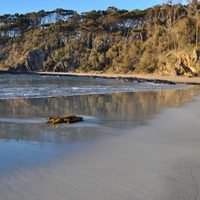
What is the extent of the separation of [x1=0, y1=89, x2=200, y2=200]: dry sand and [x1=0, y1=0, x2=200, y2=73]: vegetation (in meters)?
30.5

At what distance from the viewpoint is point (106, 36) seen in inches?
2090

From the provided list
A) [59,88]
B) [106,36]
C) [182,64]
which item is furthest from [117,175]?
[106,36]

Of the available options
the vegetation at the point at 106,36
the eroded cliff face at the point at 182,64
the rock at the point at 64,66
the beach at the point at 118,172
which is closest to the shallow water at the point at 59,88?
the beach at the point at 118,172

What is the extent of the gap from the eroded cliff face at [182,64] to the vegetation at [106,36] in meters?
2.00

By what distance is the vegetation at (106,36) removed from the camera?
37.0 meters

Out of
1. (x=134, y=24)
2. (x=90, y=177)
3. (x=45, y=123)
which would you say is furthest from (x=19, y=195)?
(x=134, y=24)

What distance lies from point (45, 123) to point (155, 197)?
11.2ft

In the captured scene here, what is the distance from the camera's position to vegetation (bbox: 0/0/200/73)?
37.0m

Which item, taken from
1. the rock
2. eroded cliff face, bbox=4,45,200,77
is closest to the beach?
eroded cliff face, bbox=4,45,200,77

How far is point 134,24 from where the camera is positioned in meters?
57.2

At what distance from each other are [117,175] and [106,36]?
5338 centimetres

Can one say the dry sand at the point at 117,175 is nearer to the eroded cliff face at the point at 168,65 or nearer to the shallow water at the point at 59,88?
the shallow water at the point at 59,88

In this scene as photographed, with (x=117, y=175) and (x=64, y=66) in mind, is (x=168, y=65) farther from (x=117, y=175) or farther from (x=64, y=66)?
(x=117, y=175)

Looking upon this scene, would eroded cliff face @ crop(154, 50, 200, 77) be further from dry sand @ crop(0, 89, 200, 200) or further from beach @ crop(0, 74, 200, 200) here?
dry sand @ crop(0, 89, 200, 200)
